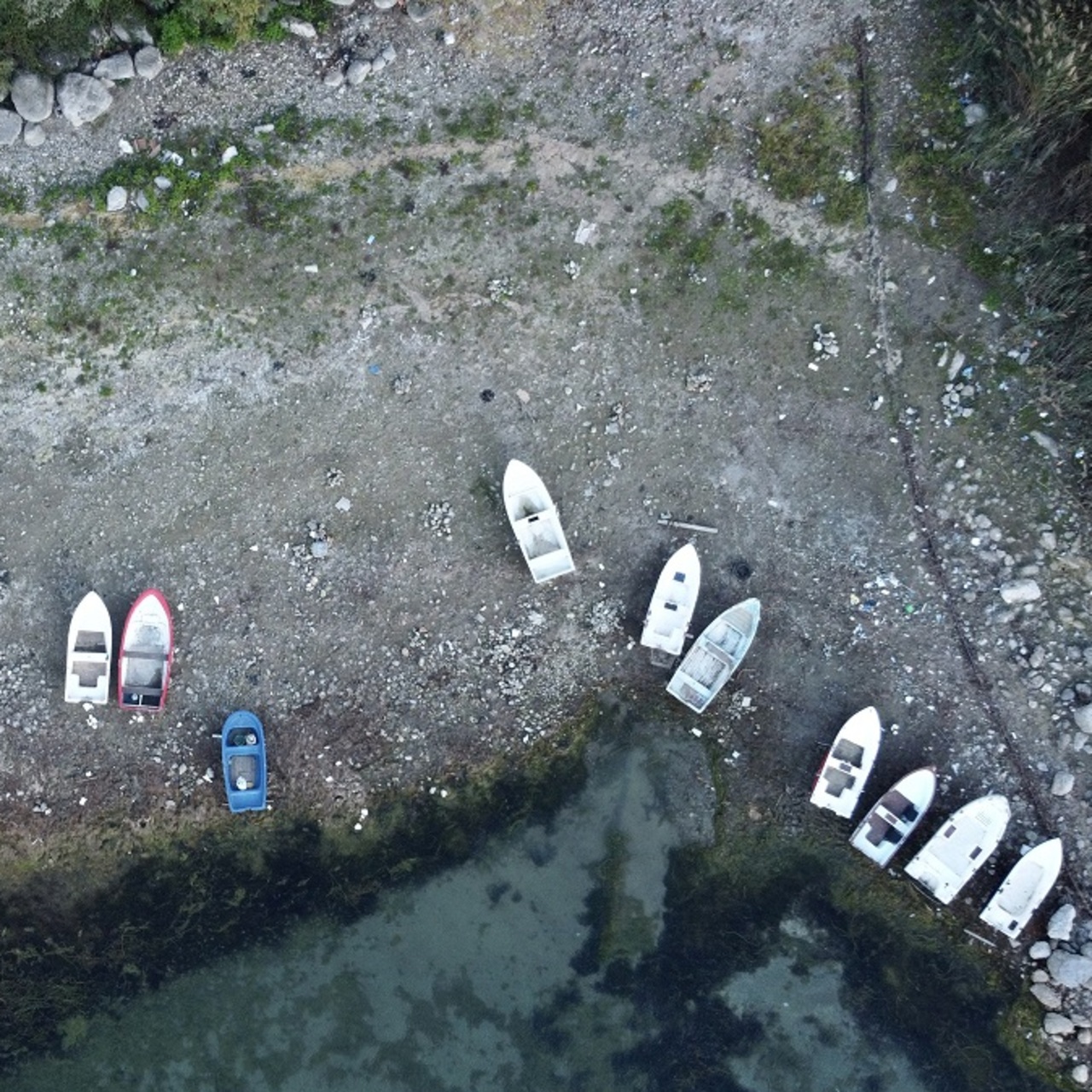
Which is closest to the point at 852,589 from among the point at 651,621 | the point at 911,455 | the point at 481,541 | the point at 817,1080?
the point at 911,455

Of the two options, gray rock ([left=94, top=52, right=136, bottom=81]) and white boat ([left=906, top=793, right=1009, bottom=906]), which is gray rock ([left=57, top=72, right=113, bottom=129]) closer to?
gray rock ([left=94, top=52, right=136, bottom=81])

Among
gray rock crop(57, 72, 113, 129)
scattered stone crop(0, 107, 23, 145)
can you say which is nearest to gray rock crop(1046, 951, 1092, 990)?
gray rock crop(57, 72, 113, 129)

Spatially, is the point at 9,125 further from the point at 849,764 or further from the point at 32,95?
the point at 849,764

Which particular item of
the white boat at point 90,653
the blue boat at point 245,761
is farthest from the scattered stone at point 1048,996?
the white boat at point 90,653

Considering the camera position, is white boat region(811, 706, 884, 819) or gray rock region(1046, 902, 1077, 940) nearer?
gray rock region(1046, 902, 1077, 940)

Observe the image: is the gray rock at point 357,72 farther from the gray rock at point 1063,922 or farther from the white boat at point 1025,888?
the gray rock at point 1063,922

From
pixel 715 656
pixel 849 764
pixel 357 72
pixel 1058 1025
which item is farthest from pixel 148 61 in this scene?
pixel 1058 1025
